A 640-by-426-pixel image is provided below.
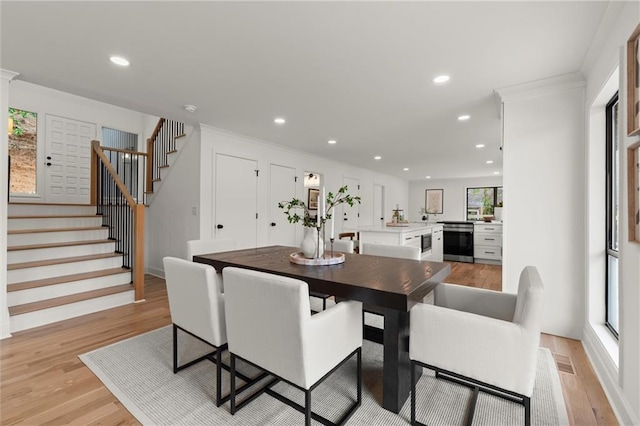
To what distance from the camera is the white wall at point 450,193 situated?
31.3 feet

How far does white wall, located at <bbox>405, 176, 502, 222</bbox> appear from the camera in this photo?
9.55 m

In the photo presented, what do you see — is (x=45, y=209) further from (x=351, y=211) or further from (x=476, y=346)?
(x=476, y=346)

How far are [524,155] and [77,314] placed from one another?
473 centimetres

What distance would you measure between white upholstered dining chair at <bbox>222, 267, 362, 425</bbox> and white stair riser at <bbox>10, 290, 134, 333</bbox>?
2.52 metres

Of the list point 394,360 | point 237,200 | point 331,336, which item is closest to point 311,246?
point 331,336

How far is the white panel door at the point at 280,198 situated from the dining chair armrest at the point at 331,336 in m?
3.68

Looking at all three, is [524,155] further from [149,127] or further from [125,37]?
[149,127]

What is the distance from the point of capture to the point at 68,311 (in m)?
3.06

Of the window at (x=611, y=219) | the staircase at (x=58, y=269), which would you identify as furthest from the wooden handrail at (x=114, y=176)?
the window at (x=611, y=219)

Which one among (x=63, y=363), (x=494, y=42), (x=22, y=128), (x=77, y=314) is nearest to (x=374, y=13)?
(x=494, y=42)

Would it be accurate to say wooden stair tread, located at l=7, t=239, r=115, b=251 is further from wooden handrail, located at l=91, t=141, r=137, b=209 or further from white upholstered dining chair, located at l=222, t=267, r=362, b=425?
white upholstered dining chair, located at l=222, t=267, r=362, b=425

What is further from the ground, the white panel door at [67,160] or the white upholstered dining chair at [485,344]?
the white panel door at [67,160]

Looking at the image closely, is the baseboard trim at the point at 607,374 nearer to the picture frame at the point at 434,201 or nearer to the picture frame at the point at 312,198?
the picture frame at the point at 312,198

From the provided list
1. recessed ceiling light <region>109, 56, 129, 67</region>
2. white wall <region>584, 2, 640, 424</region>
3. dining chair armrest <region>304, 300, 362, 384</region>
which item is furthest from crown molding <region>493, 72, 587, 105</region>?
recessed ceiling light <region>109, 56, 129, 67</region>
